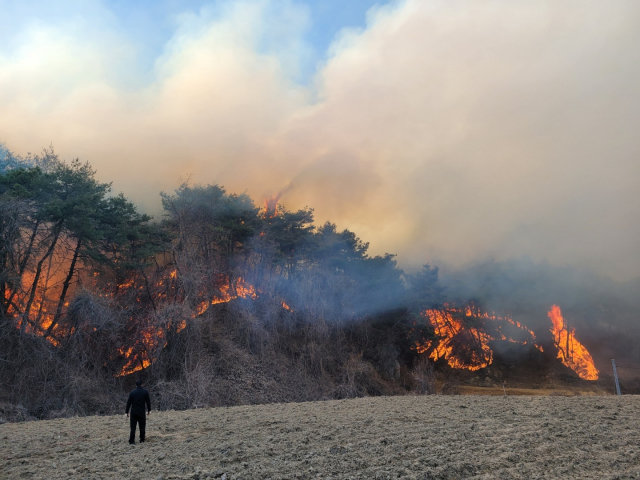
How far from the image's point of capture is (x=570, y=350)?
40688mm

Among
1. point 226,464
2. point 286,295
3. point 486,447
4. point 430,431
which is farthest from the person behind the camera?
point 286,295

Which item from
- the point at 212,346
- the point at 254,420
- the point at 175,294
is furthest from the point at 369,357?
the point at 254,420

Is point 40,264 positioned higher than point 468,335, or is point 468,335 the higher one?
point 40,264

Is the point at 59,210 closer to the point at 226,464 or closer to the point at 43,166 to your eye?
the point at 43,166

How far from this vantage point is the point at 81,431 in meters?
11.5

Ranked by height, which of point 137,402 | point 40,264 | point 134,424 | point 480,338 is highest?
point 40,264

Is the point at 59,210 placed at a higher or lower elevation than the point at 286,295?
higher

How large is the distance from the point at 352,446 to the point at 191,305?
19.9 metres

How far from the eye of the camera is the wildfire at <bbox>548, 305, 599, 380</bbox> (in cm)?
3903

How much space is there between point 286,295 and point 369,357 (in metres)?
9.86

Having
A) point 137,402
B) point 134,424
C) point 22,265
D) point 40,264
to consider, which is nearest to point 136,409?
point 137,402

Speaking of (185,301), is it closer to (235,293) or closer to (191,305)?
(191,305)

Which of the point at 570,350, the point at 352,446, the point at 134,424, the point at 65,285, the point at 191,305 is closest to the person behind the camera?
the point at 352,446

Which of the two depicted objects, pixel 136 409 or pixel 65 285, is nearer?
pixel 136 409
